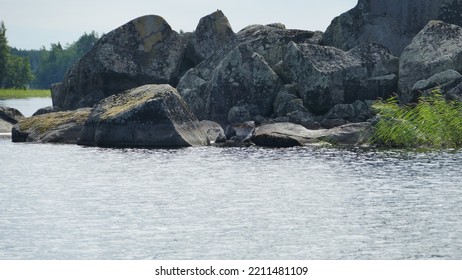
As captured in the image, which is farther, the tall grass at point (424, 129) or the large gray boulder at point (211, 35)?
the large gray boulder at point (211, 35)

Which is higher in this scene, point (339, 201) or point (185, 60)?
point (185, 60)

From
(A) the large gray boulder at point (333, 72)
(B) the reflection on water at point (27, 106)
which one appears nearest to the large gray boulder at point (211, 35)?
(A) the large gray boulder at point (333, 72)

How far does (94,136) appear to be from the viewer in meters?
38.8

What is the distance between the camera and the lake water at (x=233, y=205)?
18.5m

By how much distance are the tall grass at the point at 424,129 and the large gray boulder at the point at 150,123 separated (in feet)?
21.4

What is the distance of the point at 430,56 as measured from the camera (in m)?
42.5

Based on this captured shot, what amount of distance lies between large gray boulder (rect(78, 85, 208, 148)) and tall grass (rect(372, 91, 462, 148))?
21.4 ft

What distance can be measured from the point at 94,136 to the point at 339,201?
55.0 ft

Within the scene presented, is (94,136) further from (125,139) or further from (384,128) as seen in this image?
(384,128)

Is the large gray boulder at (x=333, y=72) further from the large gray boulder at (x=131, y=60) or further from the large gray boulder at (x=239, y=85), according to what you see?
the large gray boulder at (x=131, y=60)

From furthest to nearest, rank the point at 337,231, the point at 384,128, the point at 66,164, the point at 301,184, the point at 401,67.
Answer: the point at 401,67, the point at 384,128, the point at 66,164, the point at 301,184, the point at 337,231

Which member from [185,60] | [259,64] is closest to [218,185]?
[259,64]

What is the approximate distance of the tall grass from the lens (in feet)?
116

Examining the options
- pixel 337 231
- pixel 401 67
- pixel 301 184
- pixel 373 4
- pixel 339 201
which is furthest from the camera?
pixel 373 4
